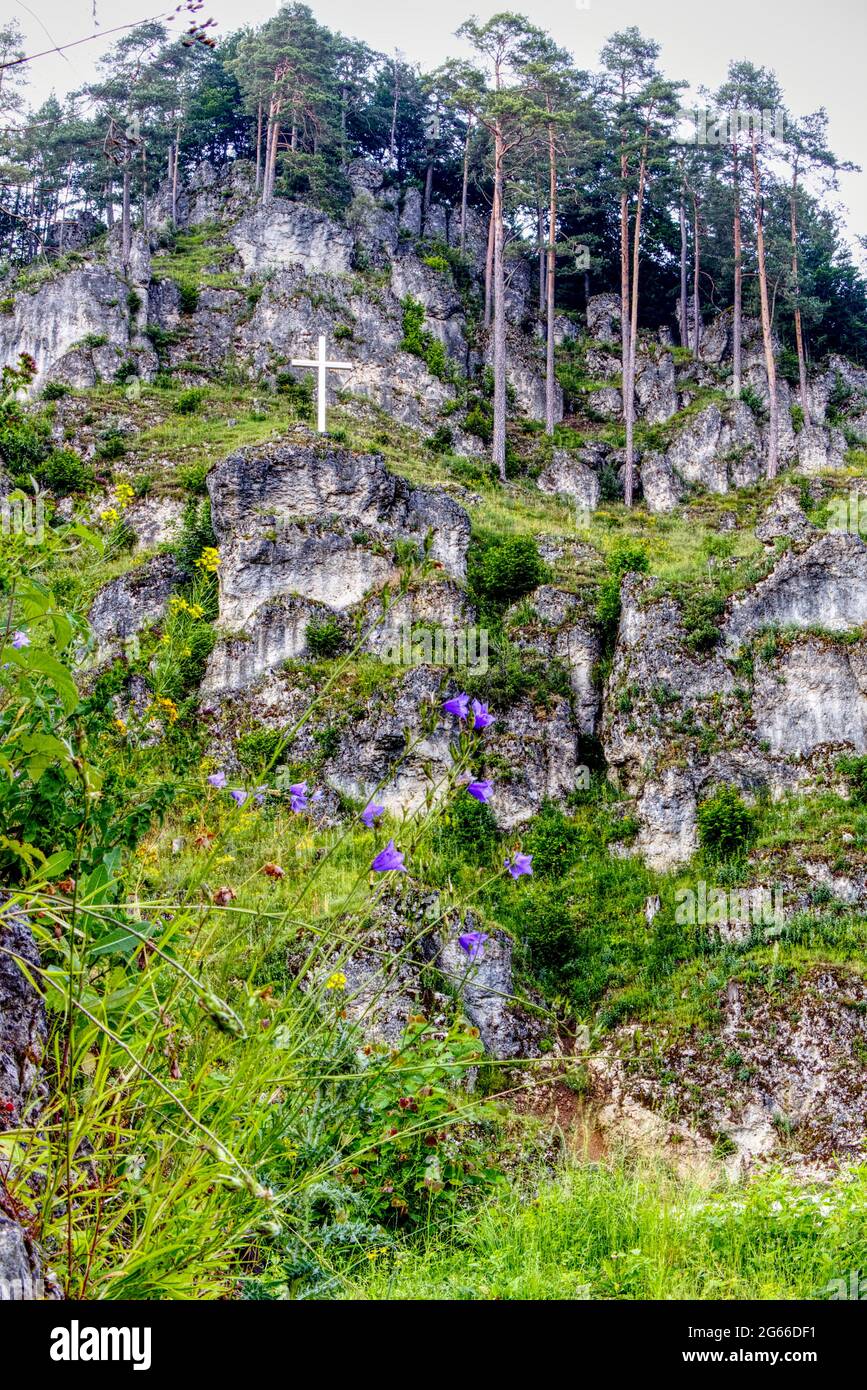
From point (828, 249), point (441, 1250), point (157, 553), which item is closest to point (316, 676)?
point (157, 553)

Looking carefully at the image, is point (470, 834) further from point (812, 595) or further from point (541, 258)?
point (541, 258)

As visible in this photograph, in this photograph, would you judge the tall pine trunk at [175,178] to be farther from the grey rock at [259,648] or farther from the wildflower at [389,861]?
the wildflower at [389,861]

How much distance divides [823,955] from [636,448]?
2042 centimetres

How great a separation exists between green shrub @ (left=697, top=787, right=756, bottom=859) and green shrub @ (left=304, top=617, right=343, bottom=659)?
653cm

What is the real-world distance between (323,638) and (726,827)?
7046 mm

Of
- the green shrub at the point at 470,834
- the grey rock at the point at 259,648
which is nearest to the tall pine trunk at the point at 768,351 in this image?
the grey rock at the point at 259,648

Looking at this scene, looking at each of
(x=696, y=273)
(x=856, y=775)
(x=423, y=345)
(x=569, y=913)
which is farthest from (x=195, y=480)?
(x=696, y=273)

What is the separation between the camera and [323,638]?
16125 mm

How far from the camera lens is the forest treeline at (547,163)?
28.1 meters

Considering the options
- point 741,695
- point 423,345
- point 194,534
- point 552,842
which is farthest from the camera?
point 423,345

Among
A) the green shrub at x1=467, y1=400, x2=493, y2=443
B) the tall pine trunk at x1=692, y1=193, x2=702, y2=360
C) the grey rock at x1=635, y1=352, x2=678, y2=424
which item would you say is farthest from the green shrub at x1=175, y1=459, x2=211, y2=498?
the tall pine trunk at x1=692, y1=193, x2=702, y2=360

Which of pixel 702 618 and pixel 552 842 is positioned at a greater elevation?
pixel 702 618

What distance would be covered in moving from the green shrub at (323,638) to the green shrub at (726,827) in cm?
653

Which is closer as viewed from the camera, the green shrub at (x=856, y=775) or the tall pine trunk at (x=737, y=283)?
the green shrub at (x=856, y=775)
